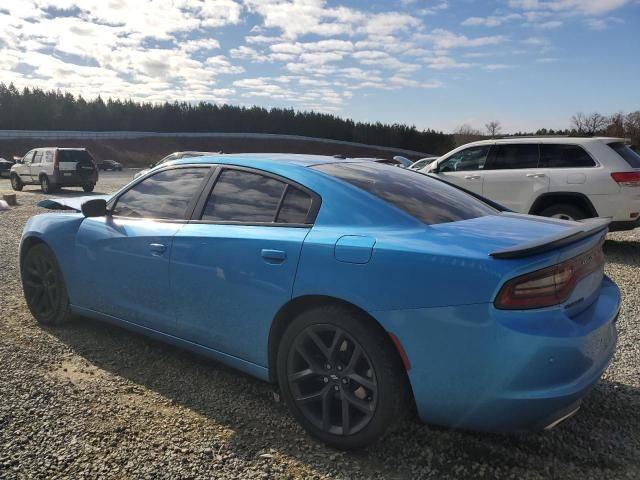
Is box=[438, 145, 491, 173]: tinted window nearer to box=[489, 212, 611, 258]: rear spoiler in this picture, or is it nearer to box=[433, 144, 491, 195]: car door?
box=[433, 144, 491, 195]: car door

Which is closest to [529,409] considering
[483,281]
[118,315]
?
[483,281]

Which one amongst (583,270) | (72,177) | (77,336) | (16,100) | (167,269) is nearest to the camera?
(583,270)

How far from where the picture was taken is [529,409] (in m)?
2.09

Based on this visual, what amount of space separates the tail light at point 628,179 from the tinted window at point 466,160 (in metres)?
2.08

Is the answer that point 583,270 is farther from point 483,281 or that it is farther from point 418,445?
point 418,445

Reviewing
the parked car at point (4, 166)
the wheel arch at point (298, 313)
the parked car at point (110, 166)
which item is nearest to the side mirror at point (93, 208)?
the wheel arch at point (298, 313)

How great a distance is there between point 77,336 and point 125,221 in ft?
3.72

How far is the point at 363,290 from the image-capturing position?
2324 mm

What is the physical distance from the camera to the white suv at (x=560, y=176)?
7258mm

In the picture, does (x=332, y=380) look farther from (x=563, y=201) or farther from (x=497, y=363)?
(x=563, y=201)

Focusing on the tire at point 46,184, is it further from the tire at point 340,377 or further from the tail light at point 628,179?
the tire at point 340,377

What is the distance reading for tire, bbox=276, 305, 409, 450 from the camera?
7.62 ft

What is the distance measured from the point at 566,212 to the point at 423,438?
20.1 ft

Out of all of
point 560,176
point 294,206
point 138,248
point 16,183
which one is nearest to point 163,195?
point 138,248
